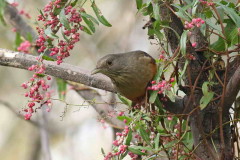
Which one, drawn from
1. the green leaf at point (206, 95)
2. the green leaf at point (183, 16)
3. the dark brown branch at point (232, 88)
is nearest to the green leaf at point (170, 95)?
the green leaf at point (206, 95)

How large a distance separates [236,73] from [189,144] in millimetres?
467

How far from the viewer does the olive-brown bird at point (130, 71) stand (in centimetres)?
224

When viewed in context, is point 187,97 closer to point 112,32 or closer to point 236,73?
point 236,73

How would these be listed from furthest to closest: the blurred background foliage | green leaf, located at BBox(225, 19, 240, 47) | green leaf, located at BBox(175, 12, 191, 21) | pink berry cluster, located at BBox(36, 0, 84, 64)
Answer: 1. the blurred background foliage
2. pink berry cluster, located at BBox(36, 0, 84, 64)
3. green leaf, located at BBox(225, 19, 240, 47)
4. green leaf, located at BBox(175, 12, 191, 21)

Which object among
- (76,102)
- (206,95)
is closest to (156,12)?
(206,95)

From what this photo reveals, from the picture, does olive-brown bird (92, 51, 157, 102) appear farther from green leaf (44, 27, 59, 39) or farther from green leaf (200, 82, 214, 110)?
green leaf (44, 27, 59, 39)

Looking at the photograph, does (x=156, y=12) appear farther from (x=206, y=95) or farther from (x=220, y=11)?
(x=206, y=95)

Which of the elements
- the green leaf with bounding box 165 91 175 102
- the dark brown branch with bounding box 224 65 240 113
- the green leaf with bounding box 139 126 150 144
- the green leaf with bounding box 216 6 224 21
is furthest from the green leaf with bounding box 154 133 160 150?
the green leaf with bounding box 216 6 224 21

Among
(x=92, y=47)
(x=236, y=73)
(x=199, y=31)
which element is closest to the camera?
(x=236, y=73)

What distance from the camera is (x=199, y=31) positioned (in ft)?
6.86

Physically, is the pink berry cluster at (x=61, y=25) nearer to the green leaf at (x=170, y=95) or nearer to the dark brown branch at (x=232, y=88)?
the green leaf at (x=170, y=95)

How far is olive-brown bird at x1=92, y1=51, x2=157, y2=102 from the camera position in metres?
2.24

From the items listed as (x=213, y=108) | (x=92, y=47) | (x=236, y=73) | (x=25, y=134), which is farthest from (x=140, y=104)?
(x=25, y=134)

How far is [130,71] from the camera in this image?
7.79 feet
